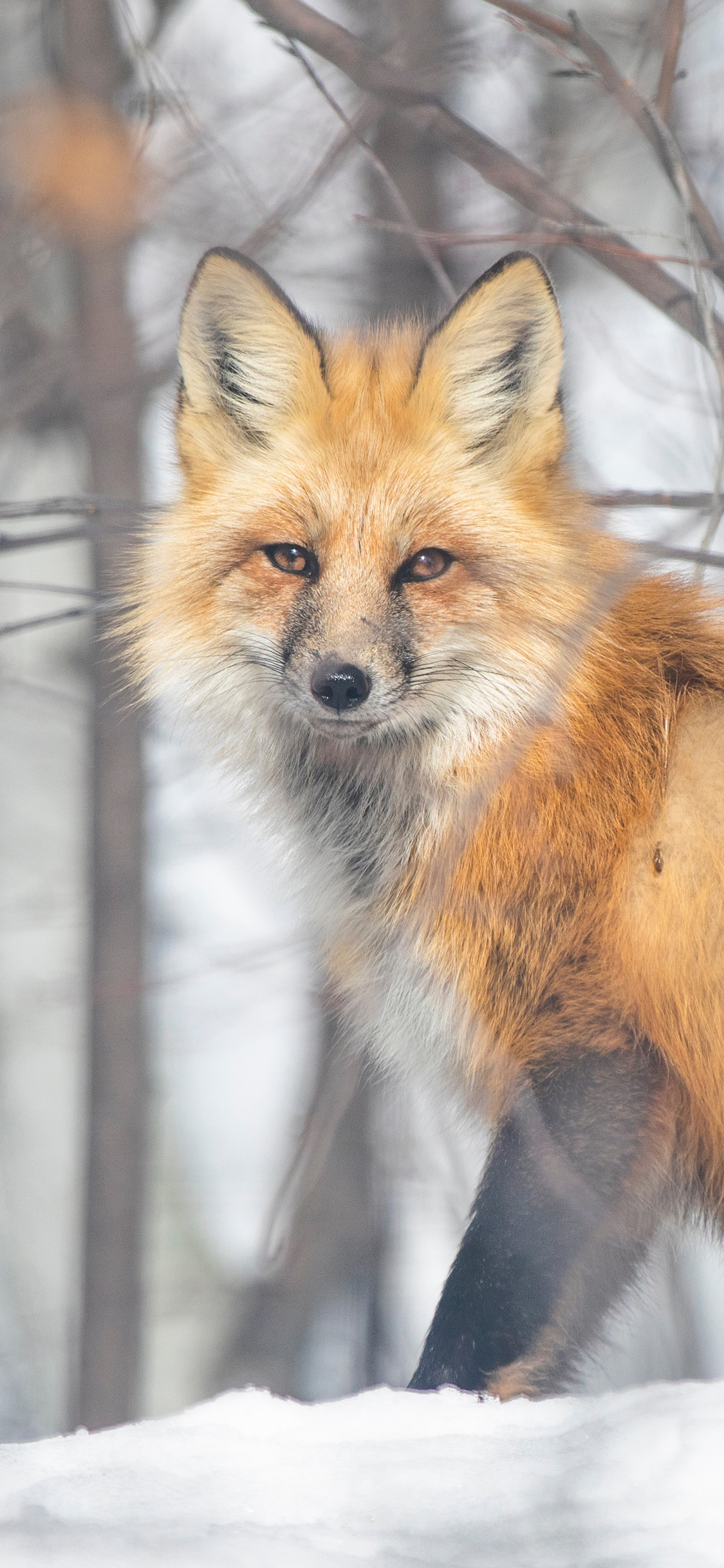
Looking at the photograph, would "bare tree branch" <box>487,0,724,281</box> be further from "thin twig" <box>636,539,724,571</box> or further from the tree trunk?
the tree trunk

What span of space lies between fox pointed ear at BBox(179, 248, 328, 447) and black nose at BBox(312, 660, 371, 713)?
0.84 meters

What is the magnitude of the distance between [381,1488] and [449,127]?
3.05 m

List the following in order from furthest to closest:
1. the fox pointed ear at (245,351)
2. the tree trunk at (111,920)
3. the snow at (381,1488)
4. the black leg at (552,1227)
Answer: the tree trunk at (111,920) < the fox pointed ear at (245,351) < the black leg at (552,1227) < the snow at (381,1488)

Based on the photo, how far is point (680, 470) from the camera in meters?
3.57

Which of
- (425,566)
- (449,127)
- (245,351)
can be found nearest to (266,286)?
(245,351)

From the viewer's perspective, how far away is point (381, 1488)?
1.79 meters

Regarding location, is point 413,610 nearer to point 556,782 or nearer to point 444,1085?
point 556,782

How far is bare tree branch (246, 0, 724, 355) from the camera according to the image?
3.09 m

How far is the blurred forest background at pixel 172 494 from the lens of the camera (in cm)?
351

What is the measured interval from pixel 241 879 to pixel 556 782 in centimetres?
301

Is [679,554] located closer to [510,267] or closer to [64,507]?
[510,267]

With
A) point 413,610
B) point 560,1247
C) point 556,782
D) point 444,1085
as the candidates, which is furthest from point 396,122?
point 560,1247

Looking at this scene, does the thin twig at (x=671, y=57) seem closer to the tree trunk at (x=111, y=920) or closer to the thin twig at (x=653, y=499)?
the thin twig at (x=653, y=499)

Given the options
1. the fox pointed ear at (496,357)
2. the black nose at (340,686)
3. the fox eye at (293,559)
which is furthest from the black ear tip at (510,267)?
the black nose at (340,686)
